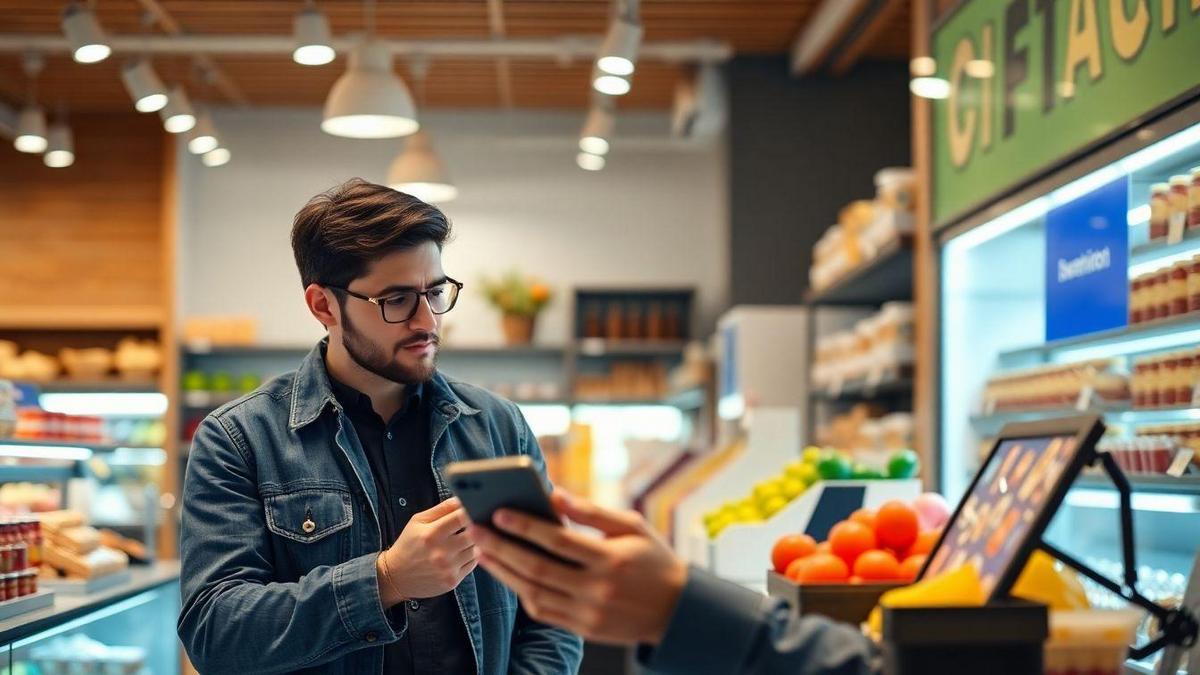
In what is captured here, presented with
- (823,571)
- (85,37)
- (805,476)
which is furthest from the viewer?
(85,37)

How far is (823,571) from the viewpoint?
1997mm

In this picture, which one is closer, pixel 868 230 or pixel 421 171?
pixel 868 230

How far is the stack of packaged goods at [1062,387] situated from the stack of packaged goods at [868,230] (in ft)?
2.95

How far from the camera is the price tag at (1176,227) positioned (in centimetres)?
338

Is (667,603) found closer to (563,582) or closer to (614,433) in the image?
(563,582)

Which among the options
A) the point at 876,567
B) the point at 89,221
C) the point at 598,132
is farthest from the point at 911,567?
the point at 89,221

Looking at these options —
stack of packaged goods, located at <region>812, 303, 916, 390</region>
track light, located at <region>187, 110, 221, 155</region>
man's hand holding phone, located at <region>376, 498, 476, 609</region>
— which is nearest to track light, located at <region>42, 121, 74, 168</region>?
track light, located at <region>187, 110, 221, 155</region>

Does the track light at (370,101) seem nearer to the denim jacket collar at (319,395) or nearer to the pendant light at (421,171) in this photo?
the pendant light at (421,171)

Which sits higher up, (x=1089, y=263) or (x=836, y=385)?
(x=1089, y=263)

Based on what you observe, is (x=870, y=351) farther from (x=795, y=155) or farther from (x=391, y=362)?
(x=391, y=362)

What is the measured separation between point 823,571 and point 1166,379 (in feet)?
6.09

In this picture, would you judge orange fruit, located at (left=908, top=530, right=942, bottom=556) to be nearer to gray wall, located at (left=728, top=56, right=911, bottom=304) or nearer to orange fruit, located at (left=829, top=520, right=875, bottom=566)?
orange fruit, located at (left=829, top=520, right=875, bottom=566)

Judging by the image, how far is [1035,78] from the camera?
4.20 metres

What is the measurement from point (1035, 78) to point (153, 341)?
24.8 ft
